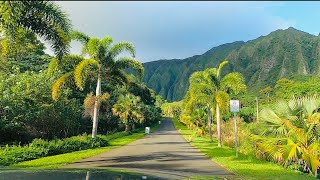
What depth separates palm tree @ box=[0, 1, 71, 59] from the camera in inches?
539

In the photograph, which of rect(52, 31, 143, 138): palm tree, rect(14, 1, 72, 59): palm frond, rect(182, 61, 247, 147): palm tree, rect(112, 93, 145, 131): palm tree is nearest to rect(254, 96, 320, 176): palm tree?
rect(14, 1, 72, 59): palm frond

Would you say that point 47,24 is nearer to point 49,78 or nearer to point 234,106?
point 234,106

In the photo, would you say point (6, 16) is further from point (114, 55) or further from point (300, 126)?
point (114, 55)

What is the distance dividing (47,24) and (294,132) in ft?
34.0

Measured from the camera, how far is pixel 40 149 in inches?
783

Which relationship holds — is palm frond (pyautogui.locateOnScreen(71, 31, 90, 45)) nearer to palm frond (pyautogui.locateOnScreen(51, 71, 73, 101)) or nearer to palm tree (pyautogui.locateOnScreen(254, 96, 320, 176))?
palm frond (pyautogui.locateOnScreen(51, 71, 73, 101))

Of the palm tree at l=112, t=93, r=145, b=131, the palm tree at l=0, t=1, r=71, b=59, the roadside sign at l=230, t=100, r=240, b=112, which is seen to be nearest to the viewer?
the palm tree at l=0, t=1, r=71, b=59

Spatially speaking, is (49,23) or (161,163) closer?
(49,23)

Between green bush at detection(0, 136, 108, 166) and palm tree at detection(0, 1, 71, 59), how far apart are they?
5172mm

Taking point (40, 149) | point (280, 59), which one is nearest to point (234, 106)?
point (40, 149)

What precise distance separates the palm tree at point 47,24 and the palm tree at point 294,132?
866 centimetres

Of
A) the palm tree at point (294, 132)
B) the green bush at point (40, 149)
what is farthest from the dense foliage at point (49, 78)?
the palm tree at point (294, 132)

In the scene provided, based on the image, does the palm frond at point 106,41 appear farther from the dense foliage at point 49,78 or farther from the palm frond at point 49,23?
the palm frond at point 49,23

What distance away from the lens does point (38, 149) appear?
19.7m
